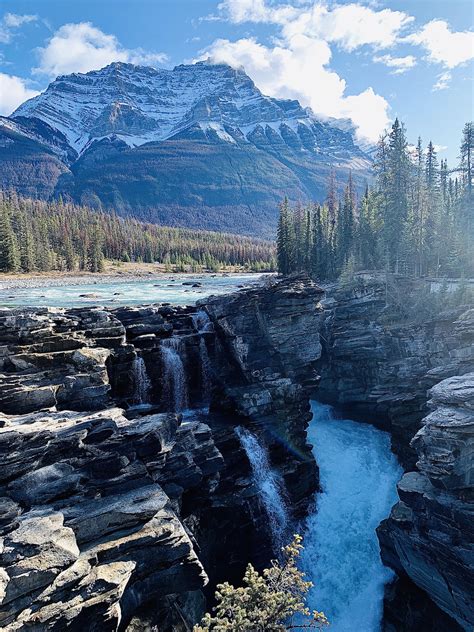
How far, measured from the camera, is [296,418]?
34.0m

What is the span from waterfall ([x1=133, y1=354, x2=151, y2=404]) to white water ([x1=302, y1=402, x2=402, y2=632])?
15146 mm

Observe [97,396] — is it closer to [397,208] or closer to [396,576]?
[396,576]

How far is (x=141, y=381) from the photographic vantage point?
101 ft

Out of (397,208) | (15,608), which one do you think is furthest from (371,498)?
(397,208)

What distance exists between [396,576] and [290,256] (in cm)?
7068

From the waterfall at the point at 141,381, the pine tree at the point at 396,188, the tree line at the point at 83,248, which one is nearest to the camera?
the waterfall at the point at 141,381

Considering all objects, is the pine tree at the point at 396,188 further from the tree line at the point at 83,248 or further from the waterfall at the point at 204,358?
the tree line at the point at 83,248

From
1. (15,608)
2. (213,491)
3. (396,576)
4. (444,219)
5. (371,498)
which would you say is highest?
(444,219)

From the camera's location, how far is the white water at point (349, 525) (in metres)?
24.7

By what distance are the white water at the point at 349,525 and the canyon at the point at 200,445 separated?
1.19 meters

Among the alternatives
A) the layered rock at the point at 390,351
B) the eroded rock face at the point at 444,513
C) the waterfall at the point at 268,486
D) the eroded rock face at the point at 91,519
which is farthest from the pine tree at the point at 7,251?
the eroded rock face at the point at 444,513

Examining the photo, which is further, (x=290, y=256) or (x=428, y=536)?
(x=290, y=256)

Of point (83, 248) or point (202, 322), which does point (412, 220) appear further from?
point (83, 248)

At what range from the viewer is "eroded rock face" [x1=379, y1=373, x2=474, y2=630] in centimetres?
2108
